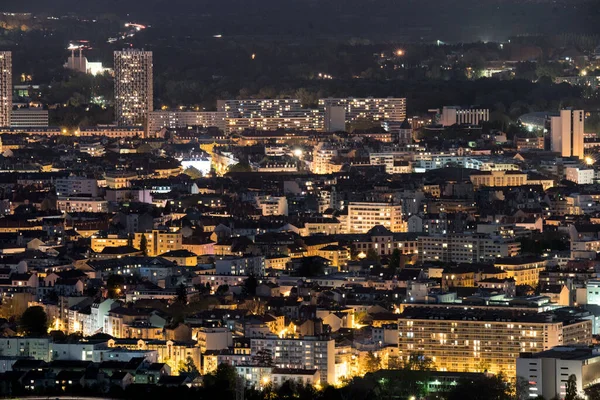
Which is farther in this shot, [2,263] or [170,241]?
[170,241]

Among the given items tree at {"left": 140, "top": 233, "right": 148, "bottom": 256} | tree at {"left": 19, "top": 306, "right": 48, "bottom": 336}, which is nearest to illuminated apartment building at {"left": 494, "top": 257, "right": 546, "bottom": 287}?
tree at {"left": 140, "top": 233, "right": 148, "bottom": 256}

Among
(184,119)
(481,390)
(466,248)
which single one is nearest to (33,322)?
(481,390)

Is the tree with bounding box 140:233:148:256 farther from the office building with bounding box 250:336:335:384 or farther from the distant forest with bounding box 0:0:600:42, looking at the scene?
the distant forest with bounding box 0:0:600:42

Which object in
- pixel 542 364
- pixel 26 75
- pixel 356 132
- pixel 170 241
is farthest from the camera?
pixel 26 75

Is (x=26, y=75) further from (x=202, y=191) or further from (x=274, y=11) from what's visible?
(x=202, y=191)

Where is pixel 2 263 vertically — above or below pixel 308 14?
below

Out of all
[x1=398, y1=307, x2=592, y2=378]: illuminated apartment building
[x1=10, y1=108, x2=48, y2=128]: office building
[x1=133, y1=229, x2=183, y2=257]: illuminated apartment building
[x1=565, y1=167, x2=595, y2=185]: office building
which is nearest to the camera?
[x1=398, y1=307, x2=592, y2=378]: illuminated apartment building

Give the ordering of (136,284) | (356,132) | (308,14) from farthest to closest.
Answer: (308,14) → (356,132) → (136,284)

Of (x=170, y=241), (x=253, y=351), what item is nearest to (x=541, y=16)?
(x=170, y=241)
